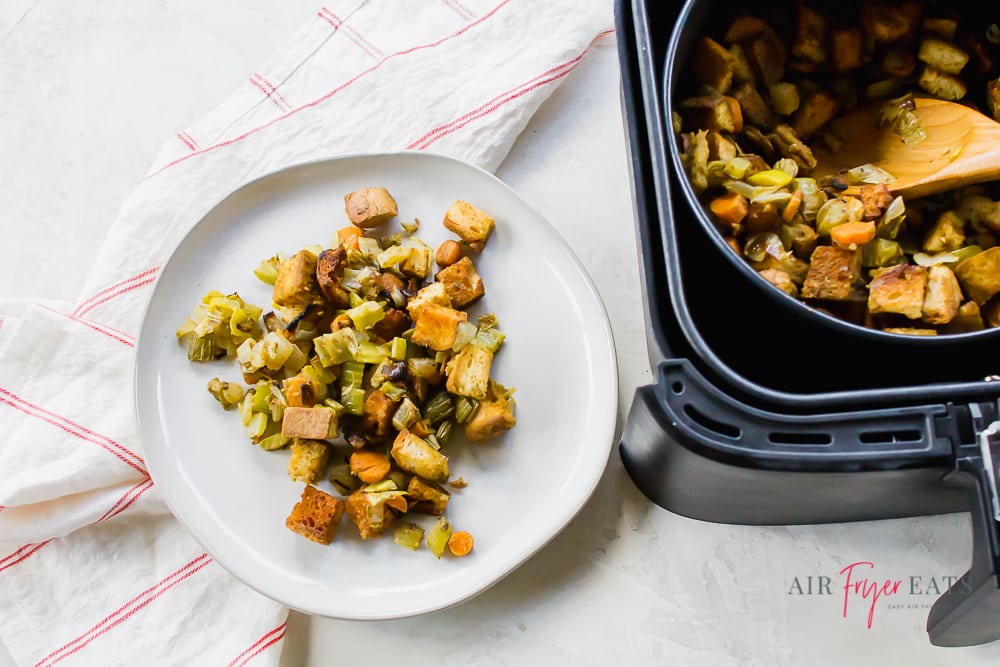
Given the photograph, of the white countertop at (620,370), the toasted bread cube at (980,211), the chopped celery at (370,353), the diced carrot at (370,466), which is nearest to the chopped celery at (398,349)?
the chopped celery at (370,353)

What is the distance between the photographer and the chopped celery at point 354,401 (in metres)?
0.92

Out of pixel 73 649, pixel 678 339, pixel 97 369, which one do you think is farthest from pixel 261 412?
pixel 678 339

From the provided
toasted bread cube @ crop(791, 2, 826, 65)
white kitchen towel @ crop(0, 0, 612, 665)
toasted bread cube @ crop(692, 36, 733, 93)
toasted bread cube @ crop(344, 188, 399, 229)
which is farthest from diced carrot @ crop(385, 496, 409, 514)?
toasted bread cube @ crop(791, 2, 826, 65)

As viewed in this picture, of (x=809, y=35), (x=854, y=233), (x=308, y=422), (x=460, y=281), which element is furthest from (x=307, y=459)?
(x=809, y=35)

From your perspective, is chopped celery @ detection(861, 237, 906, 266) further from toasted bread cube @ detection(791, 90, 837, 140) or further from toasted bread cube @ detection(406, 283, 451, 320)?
toasted bread cube @ detection(406, 283, 451, 320)

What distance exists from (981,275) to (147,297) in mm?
900

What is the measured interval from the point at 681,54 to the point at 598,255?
0.32 m

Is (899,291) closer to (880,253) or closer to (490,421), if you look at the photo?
(880,253)

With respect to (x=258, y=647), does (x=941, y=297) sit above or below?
above

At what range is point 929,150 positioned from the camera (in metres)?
0.90

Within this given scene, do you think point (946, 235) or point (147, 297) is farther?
point (147, 297)

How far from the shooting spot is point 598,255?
107 centimetres

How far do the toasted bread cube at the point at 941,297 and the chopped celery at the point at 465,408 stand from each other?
0.45 meters

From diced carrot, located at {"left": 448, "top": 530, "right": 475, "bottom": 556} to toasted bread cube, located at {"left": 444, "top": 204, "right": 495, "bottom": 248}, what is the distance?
332 mm
